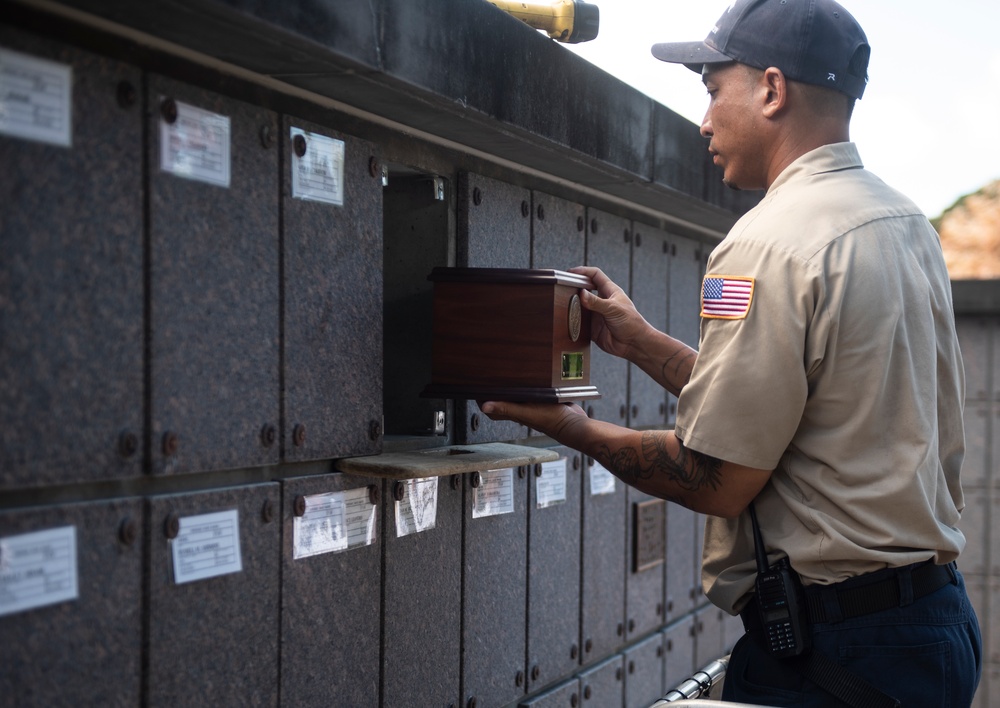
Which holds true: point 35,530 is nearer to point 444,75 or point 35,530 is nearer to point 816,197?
point 444,75

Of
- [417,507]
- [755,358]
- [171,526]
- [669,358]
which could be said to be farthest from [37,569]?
[669,358]

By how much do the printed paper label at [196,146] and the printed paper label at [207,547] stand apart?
2.37ft

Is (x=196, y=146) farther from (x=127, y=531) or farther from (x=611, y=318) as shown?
(x=611, y=318)

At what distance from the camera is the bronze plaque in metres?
4.46

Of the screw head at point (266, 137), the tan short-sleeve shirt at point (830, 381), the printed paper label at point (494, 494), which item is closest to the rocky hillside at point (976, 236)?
the printed paper label at point (494, 494)

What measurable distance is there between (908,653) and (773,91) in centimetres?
133

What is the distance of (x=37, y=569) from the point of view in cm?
194

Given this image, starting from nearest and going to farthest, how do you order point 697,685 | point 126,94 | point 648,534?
point 126,94 → point 697,685 → point 648,534

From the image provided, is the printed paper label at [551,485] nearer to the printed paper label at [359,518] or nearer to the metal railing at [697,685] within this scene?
the metal railing at [697,685]

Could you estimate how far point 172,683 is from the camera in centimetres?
223

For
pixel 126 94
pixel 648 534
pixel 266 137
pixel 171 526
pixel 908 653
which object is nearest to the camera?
pixel 126 94

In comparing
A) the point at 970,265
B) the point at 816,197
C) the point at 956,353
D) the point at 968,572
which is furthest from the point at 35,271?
the point at 970,265

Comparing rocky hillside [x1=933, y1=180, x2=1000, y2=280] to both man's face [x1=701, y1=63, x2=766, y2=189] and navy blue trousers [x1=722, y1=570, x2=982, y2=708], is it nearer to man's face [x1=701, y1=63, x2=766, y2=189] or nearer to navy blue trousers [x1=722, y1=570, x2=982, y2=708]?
man's face [x1=701, y1=63, x2=766, y2=189]

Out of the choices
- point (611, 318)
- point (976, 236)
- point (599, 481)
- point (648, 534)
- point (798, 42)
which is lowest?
point (648, 534)
